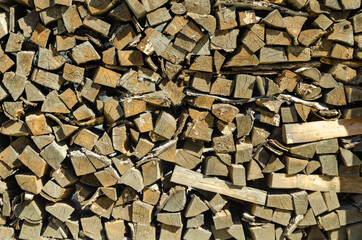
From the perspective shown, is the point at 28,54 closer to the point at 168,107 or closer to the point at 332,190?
the point at 168,107

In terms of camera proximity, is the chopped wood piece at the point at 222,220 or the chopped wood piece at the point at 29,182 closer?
the chopped wood piece at the point at 29,182

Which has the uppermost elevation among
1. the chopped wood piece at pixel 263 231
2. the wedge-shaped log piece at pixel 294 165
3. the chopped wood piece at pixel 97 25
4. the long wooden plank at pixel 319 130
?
the chopped wood piece at pixel 97 25

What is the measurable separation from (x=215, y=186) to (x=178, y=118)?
0.60 metres

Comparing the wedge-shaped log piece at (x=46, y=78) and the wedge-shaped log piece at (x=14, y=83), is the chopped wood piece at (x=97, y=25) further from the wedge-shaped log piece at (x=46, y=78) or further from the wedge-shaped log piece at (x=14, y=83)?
the wedge-shaped log piece at (x=14, y=83)

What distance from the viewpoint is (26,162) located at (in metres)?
2.40

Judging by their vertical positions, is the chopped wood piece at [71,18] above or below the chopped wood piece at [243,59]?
above

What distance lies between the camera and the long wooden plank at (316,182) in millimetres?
2564

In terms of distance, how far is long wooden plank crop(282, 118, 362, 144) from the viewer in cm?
249

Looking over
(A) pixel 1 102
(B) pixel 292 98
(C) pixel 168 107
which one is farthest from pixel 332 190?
(A) pixel 1 102

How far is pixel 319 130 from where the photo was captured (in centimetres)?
253

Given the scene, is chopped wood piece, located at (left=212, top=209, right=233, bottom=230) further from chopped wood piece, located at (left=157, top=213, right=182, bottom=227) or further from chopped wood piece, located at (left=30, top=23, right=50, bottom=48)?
chopped wood piece, located at (left=30, top=23, right=50, bottom=48)

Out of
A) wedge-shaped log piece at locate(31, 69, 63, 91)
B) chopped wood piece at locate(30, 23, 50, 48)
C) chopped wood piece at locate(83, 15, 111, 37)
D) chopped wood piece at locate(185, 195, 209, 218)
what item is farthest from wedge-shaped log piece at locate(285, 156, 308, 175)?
chopped wood piece at locate(30, 23, 50, 48)

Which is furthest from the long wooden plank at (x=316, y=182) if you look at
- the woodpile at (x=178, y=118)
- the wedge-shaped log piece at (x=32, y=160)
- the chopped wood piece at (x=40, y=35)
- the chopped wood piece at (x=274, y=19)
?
the chopped wood piece at (x=40, y=35)

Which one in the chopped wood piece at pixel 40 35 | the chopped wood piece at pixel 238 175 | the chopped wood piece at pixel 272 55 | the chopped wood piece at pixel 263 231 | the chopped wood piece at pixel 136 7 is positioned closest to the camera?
the chopped wood piece at pixel 136 7
